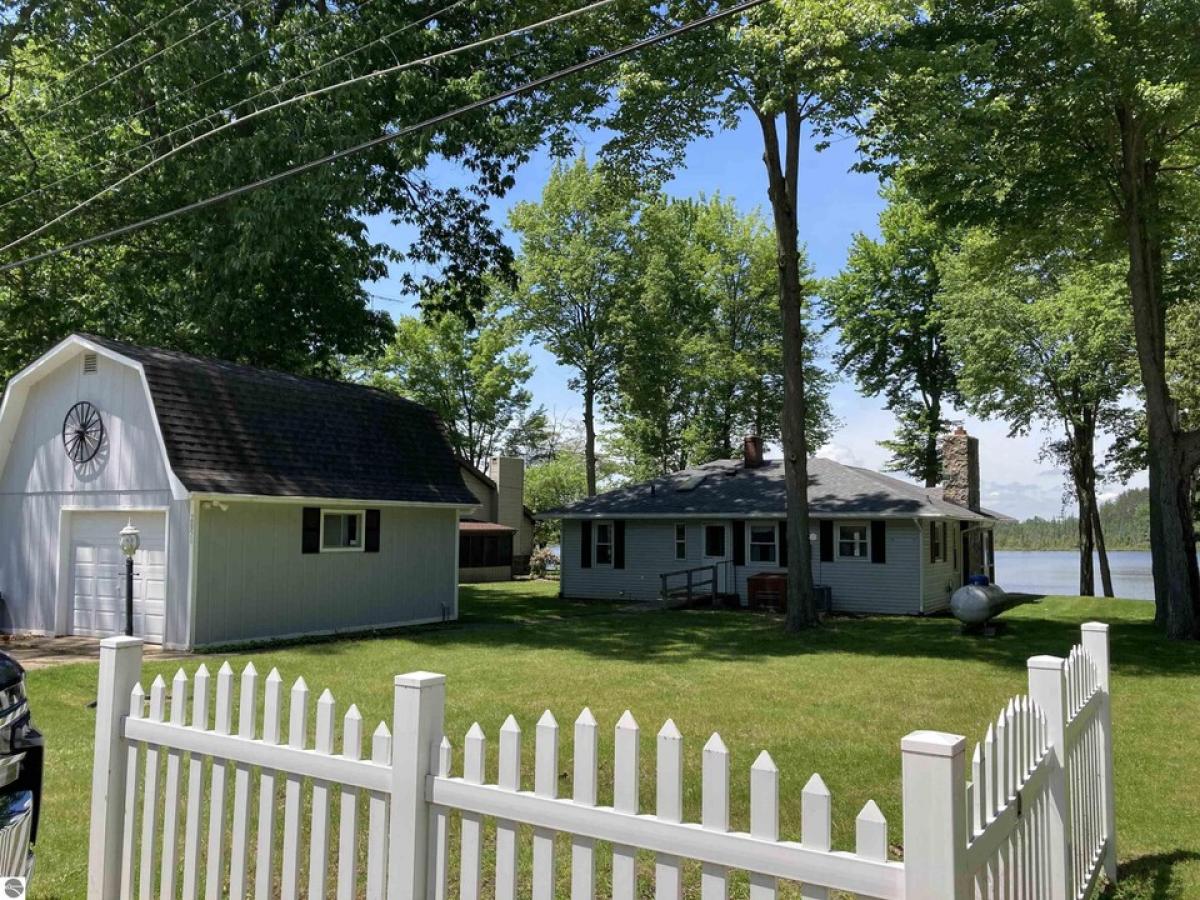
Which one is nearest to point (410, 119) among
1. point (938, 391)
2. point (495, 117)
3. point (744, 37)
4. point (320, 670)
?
point (495, 117)

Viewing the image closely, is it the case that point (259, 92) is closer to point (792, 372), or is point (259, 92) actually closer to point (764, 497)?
point (792, 372)

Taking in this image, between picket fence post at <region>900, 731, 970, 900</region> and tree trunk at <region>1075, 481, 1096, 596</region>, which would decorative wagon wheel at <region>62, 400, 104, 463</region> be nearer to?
picket fence post at <region>900, 731, 970, 900</region>

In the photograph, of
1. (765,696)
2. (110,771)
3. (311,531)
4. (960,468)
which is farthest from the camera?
(960,468)

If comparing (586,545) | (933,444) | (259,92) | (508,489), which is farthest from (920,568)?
(508,489)

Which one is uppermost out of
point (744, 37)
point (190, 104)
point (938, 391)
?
point (190, 104)

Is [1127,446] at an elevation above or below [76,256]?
below

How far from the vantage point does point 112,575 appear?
15.6 m

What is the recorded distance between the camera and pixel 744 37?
15219 mm

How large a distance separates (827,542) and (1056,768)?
20.9m

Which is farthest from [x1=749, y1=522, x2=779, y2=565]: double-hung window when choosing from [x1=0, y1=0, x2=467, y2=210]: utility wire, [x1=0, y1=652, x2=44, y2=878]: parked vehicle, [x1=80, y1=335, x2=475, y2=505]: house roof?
[x1=0, y1=652, x2=44, y2=878]: parked vehicle

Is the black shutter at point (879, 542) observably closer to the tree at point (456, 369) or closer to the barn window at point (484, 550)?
the barn window at point (484, 550)

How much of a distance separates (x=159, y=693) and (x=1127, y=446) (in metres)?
34.9

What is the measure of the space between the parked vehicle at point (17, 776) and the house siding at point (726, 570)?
2117cm

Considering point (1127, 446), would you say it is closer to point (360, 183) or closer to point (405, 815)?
point (360, 183)
